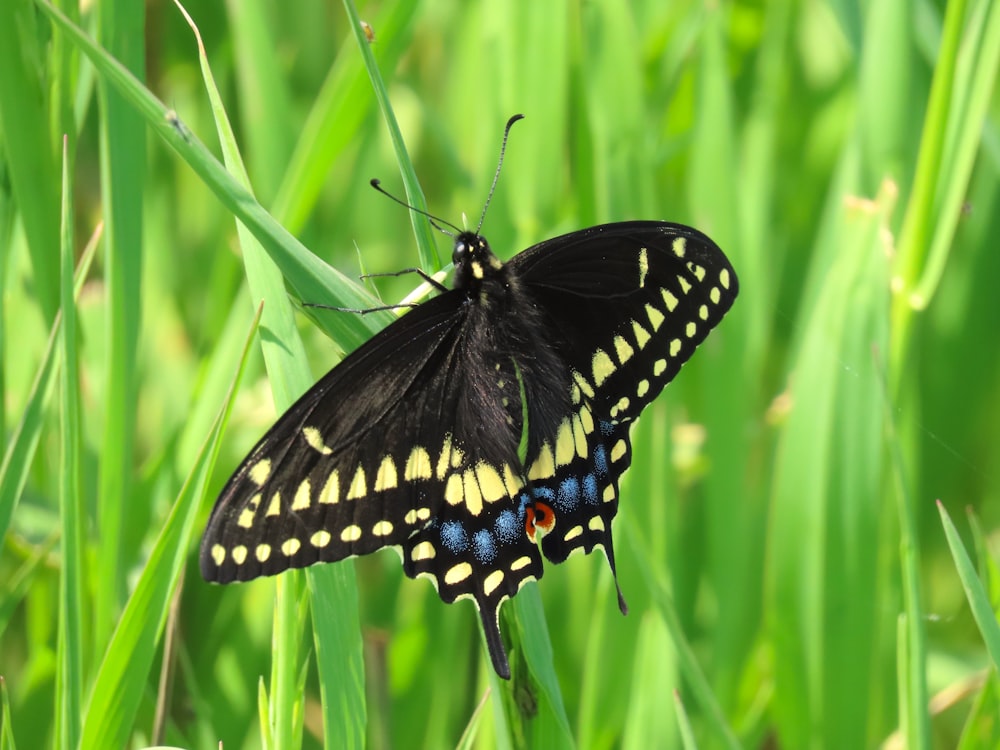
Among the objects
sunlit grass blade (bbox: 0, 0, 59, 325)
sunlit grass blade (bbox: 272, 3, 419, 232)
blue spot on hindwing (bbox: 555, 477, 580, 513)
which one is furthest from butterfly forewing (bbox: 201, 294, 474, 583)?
sunlit grass blade (bbox: 0, 0, 59, 325)

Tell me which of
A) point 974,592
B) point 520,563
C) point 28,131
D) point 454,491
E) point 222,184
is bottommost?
point 974,592

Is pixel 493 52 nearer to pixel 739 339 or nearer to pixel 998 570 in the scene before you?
pixel 739 339

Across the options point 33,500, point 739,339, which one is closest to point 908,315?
point 739,339

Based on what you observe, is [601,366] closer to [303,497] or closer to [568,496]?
[568,496]

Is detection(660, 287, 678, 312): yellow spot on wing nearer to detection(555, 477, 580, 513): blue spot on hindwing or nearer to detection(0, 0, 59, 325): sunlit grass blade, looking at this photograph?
detection(555, 477, 580, 513): blue spot on hindwing

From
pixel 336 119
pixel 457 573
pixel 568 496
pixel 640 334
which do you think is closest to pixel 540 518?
pixel 568 496

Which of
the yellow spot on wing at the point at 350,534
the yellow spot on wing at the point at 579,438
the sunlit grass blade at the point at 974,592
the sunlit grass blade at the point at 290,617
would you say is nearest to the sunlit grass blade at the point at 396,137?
the sunlit grass blade at the point at 290,617

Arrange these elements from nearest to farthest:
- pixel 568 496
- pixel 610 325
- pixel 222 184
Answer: pixel 222 184, pixel 568 496, pixel 610 325

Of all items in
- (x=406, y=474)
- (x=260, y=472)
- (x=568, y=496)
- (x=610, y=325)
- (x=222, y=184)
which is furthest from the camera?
(x=610, y=325)
